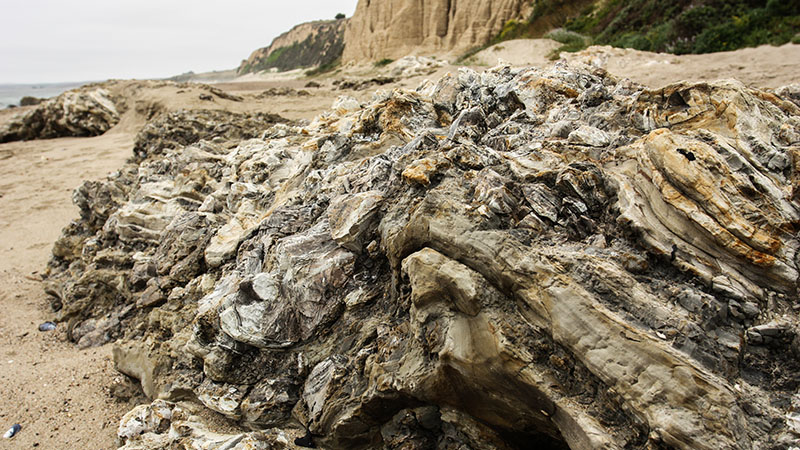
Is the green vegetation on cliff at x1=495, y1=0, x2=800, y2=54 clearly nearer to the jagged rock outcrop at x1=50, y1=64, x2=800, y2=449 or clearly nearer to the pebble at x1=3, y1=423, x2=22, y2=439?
the jagged rock outcrop at x1=50, y1=64, x2=800, y2=449

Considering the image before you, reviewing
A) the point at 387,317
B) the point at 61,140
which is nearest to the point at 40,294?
the point at 387,317

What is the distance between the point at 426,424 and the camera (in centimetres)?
398

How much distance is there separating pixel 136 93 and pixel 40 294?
69.2ft

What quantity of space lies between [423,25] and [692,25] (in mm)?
26258

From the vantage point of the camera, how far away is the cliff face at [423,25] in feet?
104

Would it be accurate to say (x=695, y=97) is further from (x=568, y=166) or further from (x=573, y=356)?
(x=573, y=356)

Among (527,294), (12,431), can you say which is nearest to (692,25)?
(527,294)

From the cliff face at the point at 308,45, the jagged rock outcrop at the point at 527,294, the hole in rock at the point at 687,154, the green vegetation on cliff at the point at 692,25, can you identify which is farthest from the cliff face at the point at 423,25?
the hole in rock at the point at 687,154

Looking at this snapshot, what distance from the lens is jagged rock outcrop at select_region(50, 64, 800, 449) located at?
9.76 ft

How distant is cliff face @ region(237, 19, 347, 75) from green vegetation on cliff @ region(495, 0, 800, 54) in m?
44.9

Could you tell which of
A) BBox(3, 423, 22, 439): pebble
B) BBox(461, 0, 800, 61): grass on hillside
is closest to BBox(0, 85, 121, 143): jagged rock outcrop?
BBox(3, 423, 22, 439): pebble

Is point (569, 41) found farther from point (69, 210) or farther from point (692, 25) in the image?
point (69, 210)

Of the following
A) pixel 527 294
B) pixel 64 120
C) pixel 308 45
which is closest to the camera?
pixel 527 294

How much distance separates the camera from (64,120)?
80.3ft
